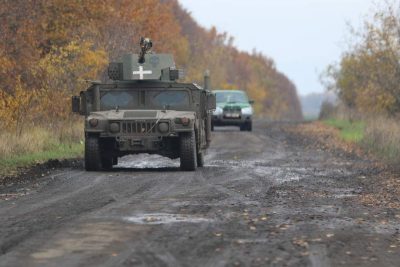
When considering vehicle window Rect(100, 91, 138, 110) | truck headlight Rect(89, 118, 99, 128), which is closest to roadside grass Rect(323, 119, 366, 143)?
vehicle window Rect(100, 91, 138, 110)

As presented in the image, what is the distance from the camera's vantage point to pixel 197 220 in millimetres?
9391

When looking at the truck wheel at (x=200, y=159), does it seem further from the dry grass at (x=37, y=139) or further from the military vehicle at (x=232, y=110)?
the military vehicle at (x=232, y=110)

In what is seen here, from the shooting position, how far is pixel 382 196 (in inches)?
475

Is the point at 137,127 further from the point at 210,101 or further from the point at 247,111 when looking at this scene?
the point at 247,111

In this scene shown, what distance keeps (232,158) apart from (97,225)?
38.4 ft

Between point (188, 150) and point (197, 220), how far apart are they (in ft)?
23.0

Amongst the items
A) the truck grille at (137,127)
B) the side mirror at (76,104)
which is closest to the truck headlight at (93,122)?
the truck grille at (137,127)

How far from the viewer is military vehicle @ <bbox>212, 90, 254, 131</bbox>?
3397cm

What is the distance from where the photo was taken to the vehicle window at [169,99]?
17.5 metres

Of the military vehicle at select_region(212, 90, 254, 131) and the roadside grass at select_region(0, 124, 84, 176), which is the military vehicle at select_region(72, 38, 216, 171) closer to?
the roadside grass at select_region(0, 124, 84, 176)

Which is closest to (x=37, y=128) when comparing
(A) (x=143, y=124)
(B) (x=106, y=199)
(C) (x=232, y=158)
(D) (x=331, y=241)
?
(C) (x=232, y=158)

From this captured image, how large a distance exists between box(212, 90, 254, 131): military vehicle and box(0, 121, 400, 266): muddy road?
17089 millimetres

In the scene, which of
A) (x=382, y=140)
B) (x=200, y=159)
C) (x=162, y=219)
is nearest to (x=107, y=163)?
(x=200, y=159)

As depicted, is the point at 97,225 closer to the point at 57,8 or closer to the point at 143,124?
the point at 143,124
